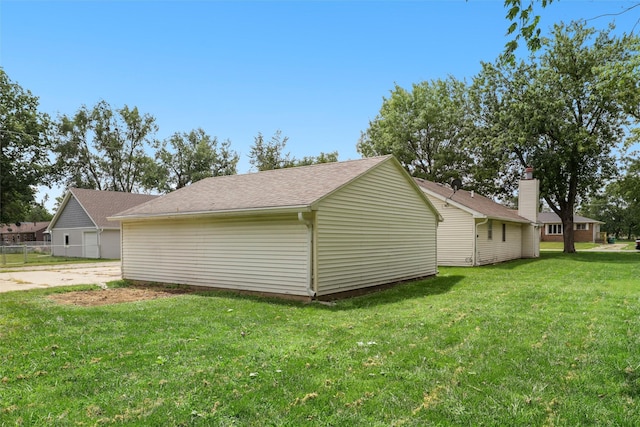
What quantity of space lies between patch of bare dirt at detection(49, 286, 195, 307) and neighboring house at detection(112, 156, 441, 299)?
29.6 inches

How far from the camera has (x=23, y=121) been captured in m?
32.8

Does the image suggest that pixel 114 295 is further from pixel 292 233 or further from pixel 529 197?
pixel 529 197

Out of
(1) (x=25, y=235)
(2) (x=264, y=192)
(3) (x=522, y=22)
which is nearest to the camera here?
(3) (x=522, y=22)

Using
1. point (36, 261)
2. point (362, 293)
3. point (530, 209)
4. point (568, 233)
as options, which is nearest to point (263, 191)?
point (362, 293)

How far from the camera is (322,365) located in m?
4.70

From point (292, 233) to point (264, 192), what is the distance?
2.31 meters

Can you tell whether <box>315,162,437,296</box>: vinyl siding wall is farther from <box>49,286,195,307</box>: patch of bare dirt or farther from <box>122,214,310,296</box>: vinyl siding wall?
<box>49,286,195,307</box>: patch of bare dirt

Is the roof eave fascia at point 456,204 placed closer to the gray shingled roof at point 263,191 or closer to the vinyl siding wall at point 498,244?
the vinyl siding wall at point 498,244

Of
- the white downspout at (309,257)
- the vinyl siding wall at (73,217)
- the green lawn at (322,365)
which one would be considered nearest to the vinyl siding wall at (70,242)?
the vinyl siding wall at (73,217)

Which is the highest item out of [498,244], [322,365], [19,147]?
[19,147]

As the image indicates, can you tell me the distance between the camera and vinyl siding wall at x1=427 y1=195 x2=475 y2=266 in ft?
61.1

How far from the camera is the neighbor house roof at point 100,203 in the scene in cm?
2845

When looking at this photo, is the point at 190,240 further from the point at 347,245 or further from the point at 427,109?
the point at 427,109

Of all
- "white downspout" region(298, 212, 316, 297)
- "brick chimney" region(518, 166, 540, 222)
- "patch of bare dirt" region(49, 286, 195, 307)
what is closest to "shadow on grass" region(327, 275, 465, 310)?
"white downspout" region(298, 212, 316, 297)
